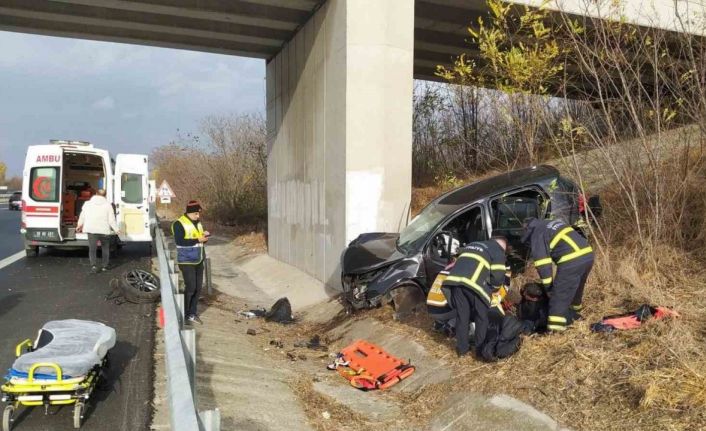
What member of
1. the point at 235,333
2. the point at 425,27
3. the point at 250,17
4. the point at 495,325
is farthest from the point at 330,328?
the point at 425,27

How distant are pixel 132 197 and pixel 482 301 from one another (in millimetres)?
10739

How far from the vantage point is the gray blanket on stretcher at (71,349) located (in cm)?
A: 429

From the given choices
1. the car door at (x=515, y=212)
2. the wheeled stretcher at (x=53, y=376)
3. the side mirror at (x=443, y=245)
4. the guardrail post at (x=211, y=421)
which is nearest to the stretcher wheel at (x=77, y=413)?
the wheeled stretcher at (x=53, y=376)

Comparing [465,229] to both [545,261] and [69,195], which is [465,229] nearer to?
[545,261]

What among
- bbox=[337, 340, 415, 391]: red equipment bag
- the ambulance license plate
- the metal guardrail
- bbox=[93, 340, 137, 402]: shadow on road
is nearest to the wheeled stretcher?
bbox=[93, 340, 137, 402]: shadow on road

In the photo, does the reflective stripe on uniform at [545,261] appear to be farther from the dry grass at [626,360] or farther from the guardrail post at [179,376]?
the guardrail post at [179,376]

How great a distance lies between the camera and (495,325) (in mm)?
5730

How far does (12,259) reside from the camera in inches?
506

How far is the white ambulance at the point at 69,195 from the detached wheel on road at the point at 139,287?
161 inches

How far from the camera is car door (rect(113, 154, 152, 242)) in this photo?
1357 cm

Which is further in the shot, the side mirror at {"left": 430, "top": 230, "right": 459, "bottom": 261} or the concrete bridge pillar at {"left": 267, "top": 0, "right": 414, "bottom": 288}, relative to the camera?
the concrete bridge pillar at {"left": 267, "top": 0, "right": 414, "bottom": 288}

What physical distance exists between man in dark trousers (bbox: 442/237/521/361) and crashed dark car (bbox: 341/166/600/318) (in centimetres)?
129

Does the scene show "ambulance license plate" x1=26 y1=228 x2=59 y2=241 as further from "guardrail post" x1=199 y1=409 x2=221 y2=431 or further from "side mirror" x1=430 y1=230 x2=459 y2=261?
"guardrail post" x1=199 y1=409 x2=221 y2=431

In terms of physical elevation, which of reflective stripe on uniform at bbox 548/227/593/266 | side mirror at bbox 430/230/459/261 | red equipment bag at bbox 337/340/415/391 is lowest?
red equipment bag at bbox 337/340/415/391
